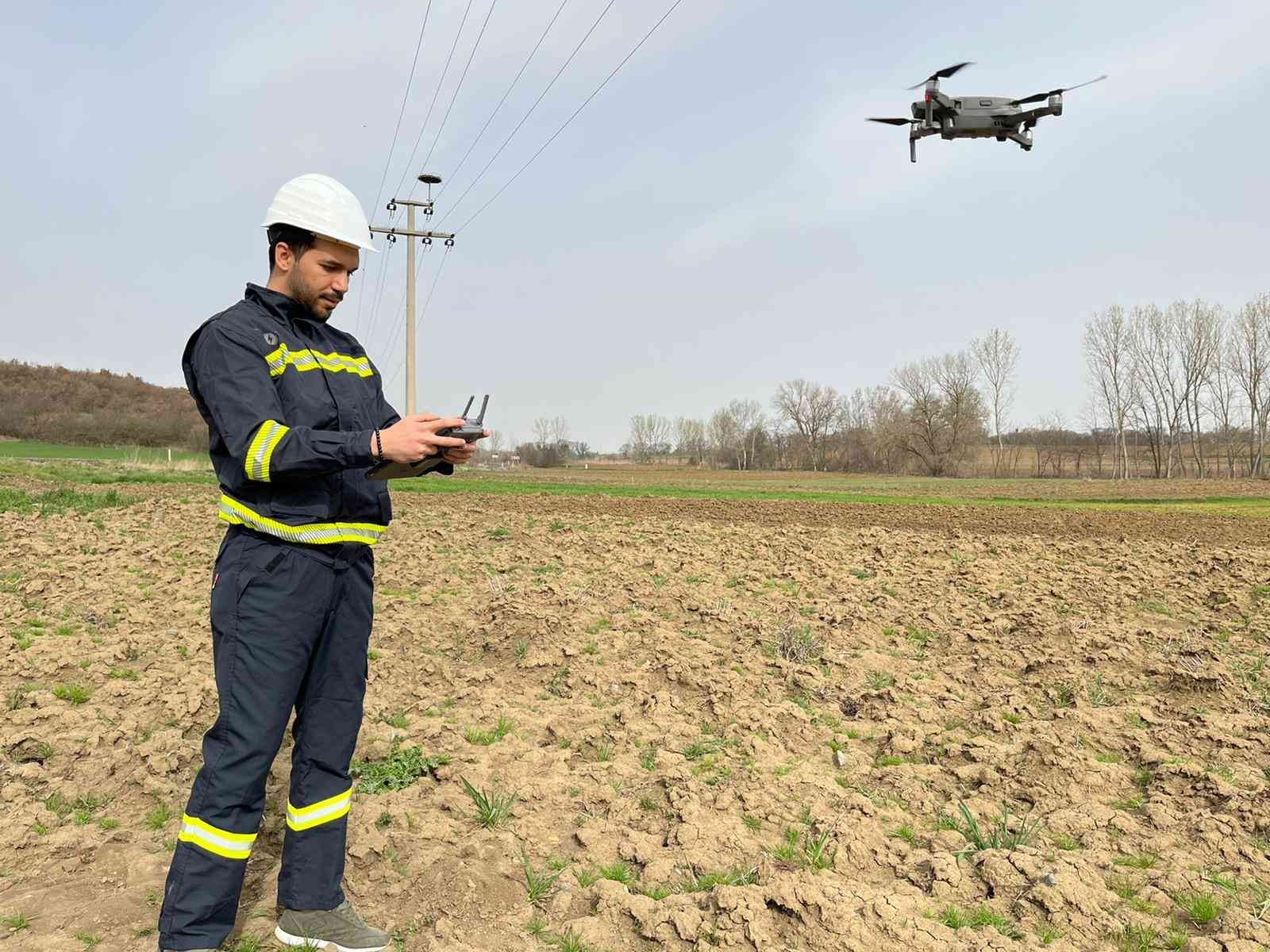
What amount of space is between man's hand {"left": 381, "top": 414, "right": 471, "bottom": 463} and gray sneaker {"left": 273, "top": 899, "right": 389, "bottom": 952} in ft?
5.11

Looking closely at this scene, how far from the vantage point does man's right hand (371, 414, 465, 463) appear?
225cm

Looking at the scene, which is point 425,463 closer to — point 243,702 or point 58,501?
point 243,702

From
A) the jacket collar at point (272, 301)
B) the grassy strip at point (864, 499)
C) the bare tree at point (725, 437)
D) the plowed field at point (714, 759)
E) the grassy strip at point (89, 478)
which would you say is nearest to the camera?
the jacket collar at point (272, 301)

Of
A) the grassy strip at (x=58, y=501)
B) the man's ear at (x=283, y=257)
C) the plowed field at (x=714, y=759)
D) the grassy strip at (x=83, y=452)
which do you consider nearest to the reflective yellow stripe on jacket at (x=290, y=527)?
the man's ear at (x=283, y=257)

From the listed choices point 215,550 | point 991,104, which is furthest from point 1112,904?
point 991,104

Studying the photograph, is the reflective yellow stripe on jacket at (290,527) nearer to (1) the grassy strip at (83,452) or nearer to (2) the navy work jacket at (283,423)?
(2) the navy work jacket at (283,423)

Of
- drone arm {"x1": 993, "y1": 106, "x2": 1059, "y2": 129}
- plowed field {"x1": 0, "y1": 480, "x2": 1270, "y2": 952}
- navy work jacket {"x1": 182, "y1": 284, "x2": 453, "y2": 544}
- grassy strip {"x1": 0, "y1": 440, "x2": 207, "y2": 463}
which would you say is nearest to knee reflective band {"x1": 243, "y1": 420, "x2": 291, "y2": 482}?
navy work jacket {"x1": 182, "y1": 284, "x2": 453, "y2": 544}

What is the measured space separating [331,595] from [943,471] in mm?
80607

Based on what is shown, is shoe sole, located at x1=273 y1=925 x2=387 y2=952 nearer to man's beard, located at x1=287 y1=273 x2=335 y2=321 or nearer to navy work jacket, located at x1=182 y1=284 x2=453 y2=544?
navy work jacket, located at x1=182 y1=284 x2=453 y2=544

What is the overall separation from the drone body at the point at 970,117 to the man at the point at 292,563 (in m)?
16.5

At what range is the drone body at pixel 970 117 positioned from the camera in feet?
54.4

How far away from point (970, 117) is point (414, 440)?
18.6 metres

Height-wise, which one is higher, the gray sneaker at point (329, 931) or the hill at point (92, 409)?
the hill at point (92, 409)

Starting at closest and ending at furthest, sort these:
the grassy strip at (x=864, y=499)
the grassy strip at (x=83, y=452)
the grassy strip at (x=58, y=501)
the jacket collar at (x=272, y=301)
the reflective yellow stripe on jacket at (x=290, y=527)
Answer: the reflective yellow stripe on jacket at (x=290, y=527), the jacket collar at (x=272, y=301), the grassy strip at (x=58, y=501), the grassy strip at (x=864, y=499), the grassy strip at (x=83, y=452)
